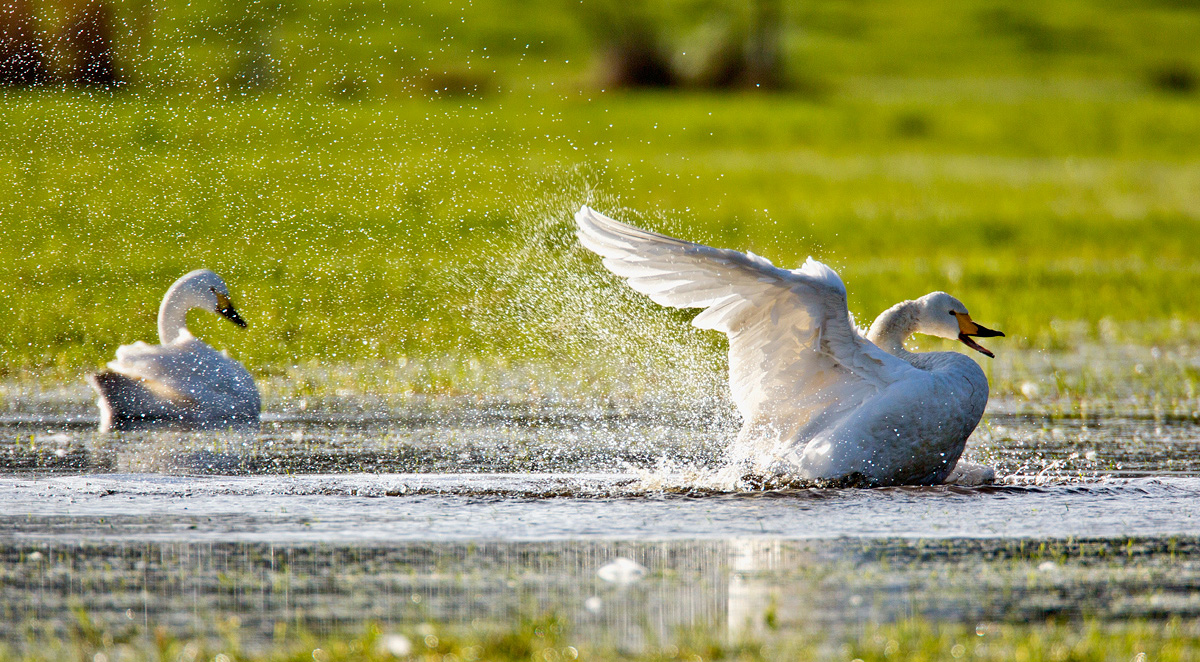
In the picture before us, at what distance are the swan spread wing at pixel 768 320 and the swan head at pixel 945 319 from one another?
0.64 meters

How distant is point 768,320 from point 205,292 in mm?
4854

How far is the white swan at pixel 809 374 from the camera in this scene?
651 cm

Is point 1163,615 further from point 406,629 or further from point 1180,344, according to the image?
point 1180,344

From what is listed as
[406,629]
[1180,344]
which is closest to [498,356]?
[1180,344]

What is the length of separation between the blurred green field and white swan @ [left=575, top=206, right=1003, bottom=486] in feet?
16.0

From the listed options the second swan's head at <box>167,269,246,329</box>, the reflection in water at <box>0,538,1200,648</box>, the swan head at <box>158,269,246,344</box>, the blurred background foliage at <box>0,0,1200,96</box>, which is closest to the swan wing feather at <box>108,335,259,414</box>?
the swan head at <box>158,269,246,344</box>

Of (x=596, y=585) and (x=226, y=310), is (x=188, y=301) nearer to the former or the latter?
(x=226, y=310)

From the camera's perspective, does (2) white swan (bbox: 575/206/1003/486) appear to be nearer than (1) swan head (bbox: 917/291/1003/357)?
Yes

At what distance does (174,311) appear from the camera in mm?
10086

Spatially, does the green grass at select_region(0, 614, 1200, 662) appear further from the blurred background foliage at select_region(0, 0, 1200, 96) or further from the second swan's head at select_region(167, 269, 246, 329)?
the blurred background foliage at select_region(0, 0, 1200, 96)

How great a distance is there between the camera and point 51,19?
108 feet

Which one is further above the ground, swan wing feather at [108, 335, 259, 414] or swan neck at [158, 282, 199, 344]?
swan neck at [158, 282, 199, 344]

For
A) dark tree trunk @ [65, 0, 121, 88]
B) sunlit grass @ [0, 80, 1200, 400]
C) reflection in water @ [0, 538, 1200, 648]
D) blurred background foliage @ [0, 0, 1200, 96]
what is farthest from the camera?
blurred background foliage @ [0, 0, 1200, 96]

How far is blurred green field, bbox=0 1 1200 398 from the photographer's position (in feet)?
43.5
